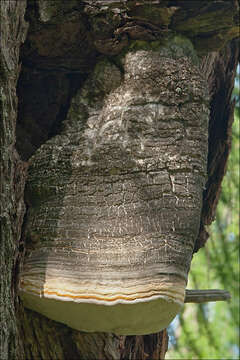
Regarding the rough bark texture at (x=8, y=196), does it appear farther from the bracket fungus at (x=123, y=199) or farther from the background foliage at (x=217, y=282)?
the background foliage at (x=217, y=282)

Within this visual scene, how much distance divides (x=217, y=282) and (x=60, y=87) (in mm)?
2495

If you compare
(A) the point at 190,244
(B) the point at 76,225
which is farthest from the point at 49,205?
(A) the point at 190,244

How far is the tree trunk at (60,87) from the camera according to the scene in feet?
5.23

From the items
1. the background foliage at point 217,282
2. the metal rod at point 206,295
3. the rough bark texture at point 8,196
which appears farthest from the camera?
the background foliage at point 217,282

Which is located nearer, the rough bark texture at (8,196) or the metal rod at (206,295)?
the rough bark texture at (8,196)

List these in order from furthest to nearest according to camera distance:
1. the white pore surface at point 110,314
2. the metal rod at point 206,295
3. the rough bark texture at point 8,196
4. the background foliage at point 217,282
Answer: the background foliage at point 217,282, the metal rod at point 206,295, the white pore surface at point 110,314, the rough bark texture at point 8,196

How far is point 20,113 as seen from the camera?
226 centimetres

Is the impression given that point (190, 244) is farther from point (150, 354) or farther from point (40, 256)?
point (150, 354)

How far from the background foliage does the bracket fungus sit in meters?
1.75

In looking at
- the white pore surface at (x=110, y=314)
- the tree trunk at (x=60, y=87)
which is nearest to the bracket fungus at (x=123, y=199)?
the white pore surface at (x=110, y=314)

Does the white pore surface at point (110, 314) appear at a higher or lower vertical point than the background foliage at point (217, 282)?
lower

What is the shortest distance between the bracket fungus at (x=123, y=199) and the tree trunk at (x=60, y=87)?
0.11 meters

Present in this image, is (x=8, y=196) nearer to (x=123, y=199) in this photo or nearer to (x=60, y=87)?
(x=123, y=199)

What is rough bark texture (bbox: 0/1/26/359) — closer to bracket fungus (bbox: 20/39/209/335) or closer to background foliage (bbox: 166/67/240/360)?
bracket fungus (bbox: 20/39/209/335)
